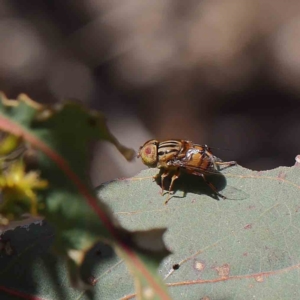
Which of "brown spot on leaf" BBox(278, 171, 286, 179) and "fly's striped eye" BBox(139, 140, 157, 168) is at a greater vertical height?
"fly's striped eye" BBox(139, 140, 157, 168)

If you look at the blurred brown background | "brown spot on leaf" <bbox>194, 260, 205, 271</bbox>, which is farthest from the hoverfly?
the blurred brown background

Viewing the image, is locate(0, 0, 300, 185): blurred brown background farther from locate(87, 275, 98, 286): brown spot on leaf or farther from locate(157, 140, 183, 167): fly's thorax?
locate(87, 275, 98, 286): brown spot on leaf

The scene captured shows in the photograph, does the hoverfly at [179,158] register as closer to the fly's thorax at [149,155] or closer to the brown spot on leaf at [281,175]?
Result: the fly's thorax at [149,155]

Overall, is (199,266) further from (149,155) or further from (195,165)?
(149,155)

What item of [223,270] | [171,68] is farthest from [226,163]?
[171,68]

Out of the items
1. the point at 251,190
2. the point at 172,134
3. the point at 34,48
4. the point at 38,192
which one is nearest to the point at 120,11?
the point at 34,48
